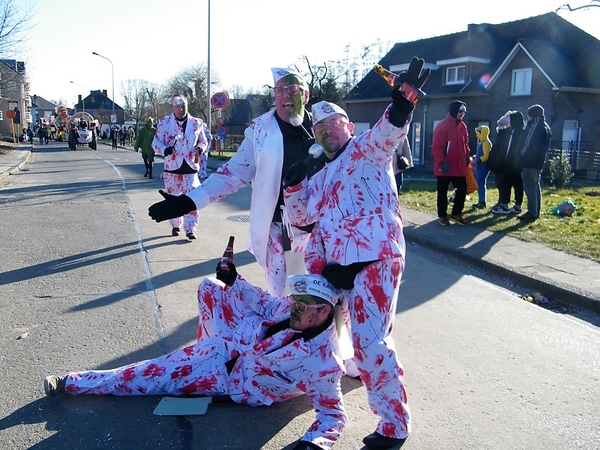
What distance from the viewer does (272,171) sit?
158 inches

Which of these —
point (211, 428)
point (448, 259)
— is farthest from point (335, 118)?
point (448, 259)

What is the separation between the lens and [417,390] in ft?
13.1

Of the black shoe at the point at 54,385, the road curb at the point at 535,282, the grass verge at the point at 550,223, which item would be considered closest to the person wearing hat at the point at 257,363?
the black shoe at the point at 54,385

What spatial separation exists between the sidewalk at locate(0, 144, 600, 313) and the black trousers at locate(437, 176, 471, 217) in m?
0.30

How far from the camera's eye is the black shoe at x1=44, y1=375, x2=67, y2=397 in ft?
12.2

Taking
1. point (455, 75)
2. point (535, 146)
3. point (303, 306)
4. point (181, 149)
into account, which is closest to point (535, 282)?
point (535, 146)

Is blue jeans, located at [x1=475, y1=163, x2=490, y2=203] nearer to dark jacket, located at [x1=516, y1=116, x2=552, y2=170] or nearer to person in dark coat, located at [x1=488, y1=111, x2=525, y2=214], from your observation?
person in dark coat, located at [x1=488, y1=111, x2=525, y2=214]

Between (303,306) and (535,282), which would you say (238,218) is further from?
(303,306)

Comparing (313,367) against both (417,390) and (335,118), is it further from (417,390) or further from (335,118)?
(335,118)

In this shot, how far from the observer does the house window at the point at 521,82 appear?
92.7 feet

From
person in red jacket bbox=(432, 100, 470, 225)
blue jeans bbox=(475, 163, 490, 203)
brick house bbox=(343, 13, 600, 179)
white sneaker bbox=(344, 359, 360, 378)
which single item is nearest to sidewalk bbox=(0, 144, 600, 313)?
person in red jacket bbox=(432, 100, 470, 225)

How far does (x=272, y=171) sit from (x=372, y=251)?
1.21 metres

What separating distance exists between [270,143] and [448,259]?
502 cm

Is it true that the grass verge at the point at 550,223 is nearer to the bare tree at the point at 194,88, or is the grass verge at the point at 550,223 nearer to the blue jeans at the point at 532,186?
the blue jeans at the point at 532,186
